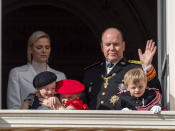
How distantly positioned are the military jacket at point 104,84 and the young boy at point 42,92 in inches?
18.4

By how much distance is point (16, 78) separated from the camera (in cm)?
1162

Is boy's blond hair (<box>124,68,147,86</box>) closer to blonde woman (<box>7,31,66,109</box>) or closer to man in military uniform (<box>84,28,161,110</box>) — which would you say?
man in military uniform (<box>84,28,161,110</box>)

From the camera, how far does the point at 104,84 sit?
442 inches

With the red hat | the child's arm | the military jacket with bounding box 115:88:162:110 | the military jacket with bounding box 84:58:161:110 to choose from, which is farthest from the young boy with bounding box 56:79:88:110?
the military jacket with bounding box 115:88:162:110

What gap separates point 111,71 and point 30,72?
109cm

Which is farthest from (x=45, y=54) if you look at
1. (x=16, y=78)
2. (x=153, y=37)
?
(x=153, y=37)

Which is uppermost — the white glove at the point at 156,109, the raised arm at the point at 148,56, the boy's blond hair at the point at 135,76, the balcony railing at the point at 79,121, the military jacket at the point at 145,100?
the raised arm at the point at 148,56

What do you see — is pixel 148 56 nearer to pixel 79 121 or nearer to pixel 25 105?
pixel 79 121

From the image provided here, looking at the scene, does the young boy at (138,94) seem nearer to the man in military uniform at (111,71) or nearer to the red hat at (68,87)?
the man in military uniform at (111,71)

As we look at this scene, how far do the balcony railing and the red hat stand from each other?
0.47 metres

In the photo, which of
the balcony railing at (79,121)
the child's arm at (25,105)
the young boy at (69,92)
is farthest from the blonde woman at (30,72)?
the balcony railing at (79,121)

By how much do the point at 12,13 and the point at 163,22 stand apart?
6205 millimetres

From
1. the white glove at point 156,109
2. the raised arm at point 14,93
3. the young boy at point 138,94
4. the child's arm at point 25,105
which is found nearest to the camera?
the white glove at point 156,109

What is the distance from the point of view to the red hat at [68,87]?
36.0ft
